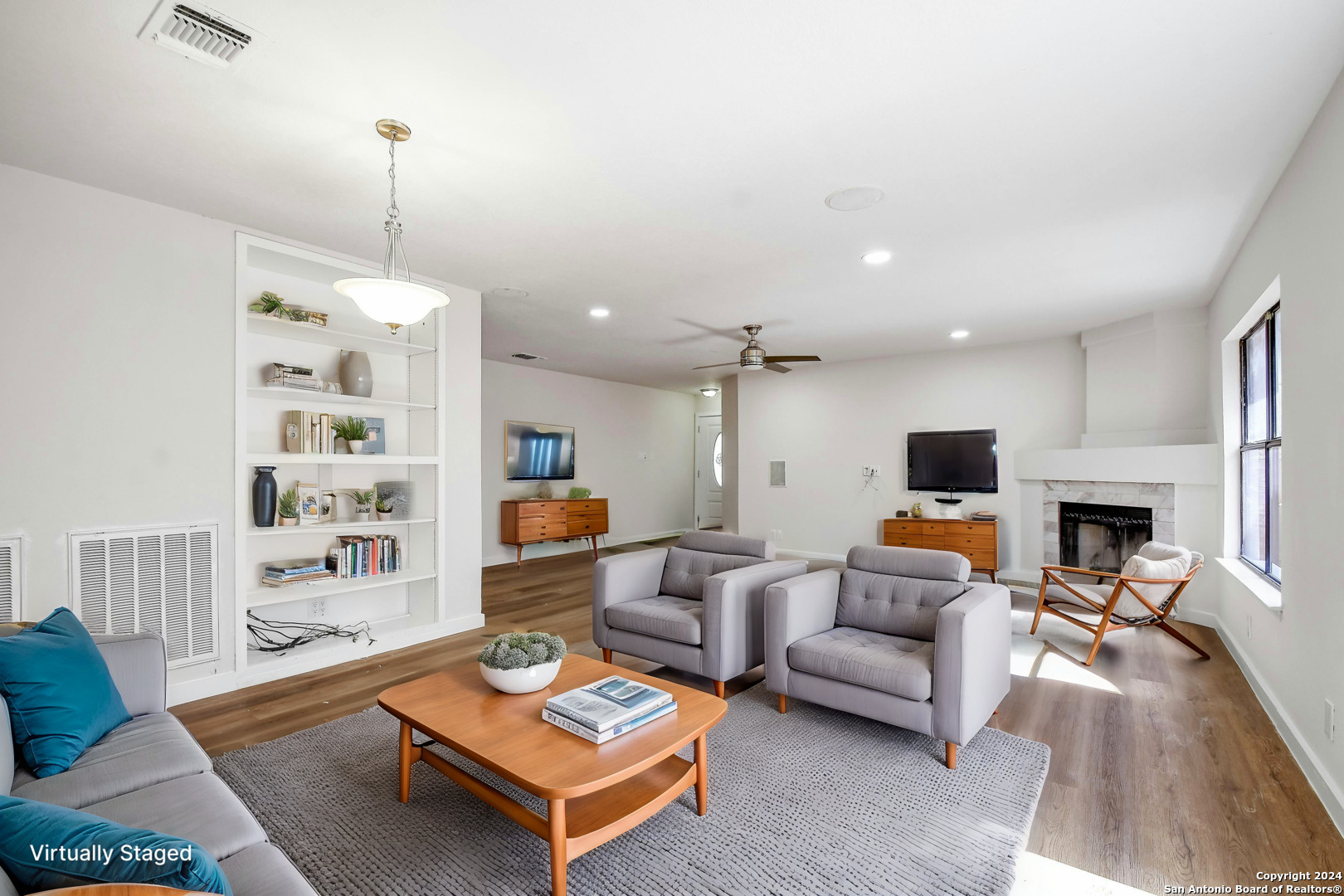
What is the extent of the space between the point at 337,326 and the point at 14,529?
6.24 feet

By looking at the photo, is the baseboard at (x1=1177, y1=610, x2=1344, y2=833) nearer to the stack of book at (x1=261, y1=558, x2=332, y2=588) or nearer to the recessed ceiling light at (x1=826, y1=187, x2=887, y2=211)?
the recessed ceiling light at (x1=826, y1=187, x2=887, y2=211)

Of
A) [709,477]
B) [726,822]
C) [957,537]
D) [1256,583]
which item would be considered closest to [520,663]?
[726,822]

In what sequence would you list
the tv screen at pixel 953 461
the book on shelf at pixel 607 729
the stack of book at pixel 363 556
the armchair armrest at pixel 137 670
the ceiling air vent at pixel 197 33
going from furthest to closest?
1. the tv screen at pixel 953 461
2. the stack of book at pixel 363 556
3. the armchair armrest at pixel 137 670
4. the book on shelf at pixel 607 729
5. the ceiling air vent at pixel 197 33

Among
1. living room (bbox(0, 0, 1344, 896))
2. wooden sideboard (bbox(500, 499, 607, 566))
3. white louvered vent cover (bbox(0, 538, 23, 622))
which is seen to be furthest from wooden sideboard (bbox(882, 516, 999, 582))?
white louvered vent cover (bbox(0, 538, 23, 622))

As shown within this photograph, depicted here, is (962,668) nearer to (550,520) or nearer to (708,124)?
(708,124)

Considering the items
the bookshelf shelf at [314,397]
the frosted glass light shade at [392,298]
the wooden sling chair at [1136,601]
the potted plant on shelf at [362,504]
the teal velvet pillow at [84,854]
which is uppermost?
the frosted glass light shade at [392,298]

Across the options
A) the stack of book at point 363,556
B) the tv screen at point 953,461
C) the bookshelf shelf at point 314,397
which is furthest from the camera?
the tv screen at point 953,461

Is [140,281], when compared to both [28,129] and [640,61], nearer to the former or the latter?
[28,129]

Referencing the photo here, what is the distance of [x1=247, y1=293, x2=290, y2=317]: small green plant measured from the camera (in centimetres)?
357

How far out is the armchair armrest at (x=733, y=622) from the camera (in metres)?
3.17

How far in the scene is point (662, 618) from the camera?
134 inches

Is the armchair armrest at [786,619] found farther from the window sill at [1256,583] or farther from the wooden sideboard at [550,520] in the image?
the wooden sideboard at [550,520]

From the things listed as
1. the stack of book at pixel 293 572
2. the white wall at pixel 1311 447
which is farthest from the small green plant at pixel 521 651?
the white wall at pixel 1311 447

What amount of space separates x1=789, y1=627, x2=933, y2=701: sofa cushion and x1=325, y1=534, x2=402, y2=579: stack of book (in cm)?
276
